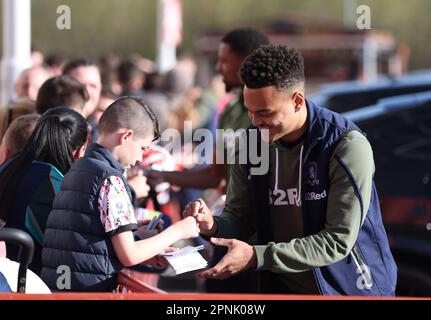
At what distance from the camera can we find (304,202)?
3531mm

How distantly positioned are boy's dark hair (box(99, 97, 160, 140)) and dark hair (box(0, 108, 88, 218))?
0.38 meters

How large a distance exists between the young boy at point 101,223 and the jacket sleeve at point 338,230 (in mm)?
360

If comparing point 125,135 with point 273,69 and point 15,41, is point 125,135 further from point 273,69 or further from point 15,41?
point 15,41

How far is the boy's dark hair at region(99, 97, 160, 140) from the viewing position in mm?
3668

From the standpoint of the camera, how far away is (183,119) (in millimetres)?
10492

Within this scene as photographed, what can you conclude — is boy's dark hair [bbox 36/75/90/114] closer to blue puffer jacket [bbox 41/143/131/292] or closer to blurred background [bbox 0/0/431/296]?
blurred background [bbox 0/0/431/296]

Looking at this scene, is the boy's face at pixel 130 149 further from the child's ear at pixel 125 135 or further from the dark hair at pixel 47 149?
the dark hair at pixel 47 149

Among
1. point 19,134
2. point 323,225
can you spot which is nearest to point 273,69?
point 323,225

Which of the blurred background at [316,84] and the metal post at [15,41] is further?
the metal post at [15,41]

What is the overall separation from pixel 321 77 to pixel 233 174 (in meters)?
16.1

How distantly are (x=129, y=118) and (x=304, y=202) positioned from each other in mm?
759

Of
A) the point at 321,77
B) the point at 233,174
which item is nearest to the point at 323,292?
the point at 233,174

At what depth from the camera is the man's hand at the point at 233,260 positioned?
3326 millimetres

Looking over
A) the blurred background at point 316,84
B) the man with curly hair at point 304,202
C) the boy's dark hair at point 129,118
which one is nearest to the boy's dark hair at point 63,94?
the blurred background at point 316,84
